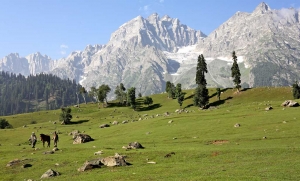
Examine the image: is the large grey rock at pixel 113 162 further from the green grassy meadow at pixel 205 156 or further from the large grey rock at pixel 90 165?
the green grassy meadow at pixel 205 156

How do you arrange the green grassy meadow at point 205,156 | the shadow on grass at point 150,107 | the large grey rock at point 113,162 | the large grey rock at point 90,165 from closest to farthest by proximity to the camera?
the green grassy meadow at point 205,156
the large grey rock at point 90,165
the large grey rock at point 113,162
the shadow on grass at point 150,107

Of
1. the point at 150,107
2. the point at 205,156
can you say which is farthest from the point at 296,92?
the point at 205,156

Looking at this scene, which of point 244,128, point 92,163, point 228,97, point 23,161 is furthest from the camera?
point 228,97

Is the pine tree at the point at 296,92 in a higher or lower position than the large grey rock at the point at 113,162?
higher

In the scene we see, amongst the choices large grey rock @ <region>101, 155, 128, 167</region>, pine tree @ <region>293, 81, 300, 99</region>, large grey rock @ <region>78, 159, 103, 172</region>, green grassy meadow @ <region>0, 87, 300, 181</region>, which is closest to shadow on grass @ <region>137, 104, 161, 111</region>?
pine tree @ <region>293, 81, 300, 99</region>

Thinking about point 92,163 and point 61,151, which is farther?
point 61,151

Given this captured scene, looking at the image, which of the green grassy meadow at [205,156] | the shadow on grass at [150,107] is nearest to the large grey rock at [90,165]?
the green grassy meadow at [205,156]

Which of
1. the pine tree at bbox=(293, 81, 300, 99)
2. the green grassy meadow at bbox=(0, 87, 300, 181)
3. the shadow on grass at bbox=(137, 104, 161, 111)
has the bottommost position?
the green grassy meadow at bbox=(0, 87, 300, 181)

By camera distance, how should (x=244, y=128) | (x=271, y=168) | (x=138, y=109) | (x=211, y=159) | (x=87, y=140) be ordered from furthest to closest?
(x=138, y=109), (x=87, y=140), (x=244, y=128), (x=211, y=159), (x=271, y=168)

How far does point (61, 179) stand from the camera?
28.5 metres

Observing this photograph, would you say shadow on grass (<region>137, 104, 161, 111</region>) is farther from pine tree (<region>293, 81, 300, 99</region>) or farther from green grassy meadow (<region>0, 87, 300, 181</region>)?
green grassy meadow (<region>0, 87, 300, 181</region>)

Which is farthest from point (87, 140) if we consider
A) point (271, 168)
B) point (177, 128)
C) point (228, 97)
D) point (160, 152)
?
point (228, 97)

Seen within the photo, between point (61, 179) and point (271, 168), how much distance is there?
876 inches

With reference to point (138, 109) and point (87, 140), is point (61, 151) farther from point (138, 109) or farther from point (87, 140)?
point (138, 109)
